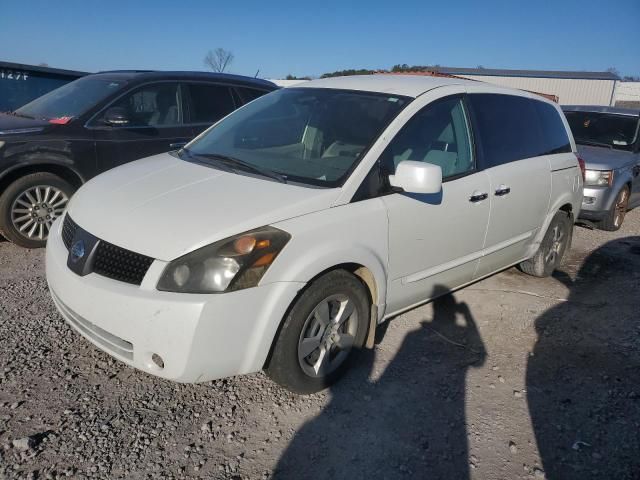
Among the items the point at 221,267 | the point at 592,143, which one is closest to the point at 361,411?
the point at 221,267

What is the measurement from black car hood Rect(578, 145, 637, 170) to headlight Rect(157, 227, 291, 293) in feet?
19.3

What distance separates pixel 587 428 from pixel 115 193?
9.65 ft

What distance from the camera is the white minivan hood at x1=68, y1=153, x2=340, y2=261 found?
2406mm

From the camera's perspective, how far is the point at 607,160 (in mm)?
6957

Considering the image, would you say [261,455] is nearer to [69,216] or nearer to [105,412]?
[105,412]

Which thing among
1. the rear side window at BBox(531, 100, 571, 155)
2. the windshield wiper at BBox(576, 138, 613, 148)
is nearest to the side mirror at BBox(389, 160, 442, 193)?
the rear side window at BBox(531, 100, 571, 155)

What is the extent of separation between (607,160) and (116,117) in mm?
6198

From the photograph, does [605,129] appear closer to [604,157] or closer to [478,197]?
[604,157]

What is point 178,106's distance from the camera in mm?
5699

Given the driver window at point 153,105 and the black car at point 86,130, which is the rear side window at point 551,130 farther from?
the driver window at point 153,105

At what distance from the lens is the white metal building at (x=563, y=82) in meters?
33.0

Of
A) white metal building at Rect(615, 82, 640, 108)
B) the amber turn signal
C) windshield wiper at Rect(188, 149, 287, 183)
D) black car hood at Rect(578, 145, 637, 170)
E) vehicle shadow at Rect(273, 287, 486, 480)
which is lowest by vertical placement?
vehicle shadow at Rect(273, 287, 486, 480)

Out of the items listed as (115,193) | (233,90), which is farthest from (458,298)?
(233,90)

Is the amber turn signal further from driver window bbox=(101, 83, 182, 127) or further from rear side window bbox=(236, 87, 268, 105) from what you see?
rear side window bbox=(236, 87, 268, 105)
